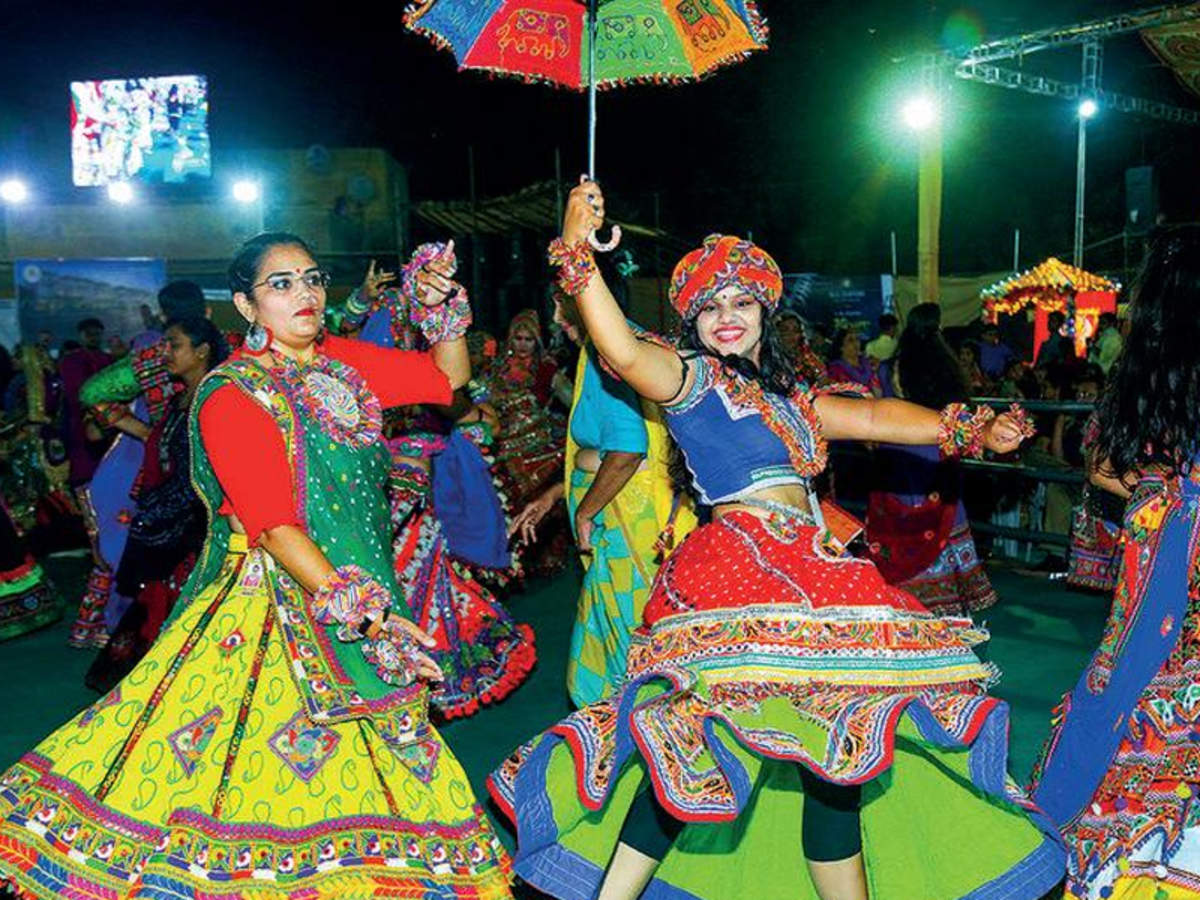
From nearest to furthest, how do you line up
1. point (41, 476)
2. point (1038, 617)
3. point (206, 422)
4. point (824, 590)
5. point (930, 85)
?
point (824, 590)
point (206, 422)
point (1038, 617)
point (41, 476)
point (930, 85)

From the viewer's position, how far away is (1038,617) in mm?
7590

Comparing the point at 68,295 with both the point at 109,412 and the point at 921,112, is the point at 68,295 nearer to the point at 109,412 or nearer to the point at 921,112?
the point at 921,112

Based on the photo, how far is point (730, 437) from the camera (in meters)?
3.29

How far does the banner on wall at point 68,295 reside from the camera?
2223 cm

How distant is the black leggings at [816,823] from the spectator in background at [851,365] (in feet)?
18.6

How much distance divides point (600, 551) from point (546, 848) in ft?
5.04

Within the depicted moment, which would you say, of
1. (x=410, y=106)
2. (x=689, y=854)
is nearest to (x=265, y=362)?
(x=689, y=854)

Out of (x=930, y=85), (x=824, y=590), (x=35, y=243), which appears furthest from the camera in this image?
(x=35, y=243)

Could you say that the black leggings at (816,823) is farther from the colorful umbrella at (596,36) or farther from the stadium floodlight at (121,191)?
the stadium floodlight at (121,191)

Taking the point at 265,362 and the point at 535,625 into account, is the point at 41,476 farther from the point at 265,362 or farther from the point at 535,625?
the point at 265,362

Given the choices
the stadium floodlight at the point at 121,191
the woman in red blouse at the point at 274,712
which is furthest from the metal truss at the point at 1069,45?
the stadium floodlight at the point at 121,191

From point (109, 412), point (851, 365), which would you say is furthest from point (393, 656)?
point (851, 365)

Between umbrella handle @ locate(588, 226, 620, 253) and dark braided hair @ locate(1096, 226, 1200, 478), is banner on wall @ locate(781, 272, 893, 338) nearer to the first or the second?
dark braided hair @ locate(1096, 226, 1200, 478)

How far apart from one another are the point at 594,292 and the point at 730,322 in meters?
0.51
